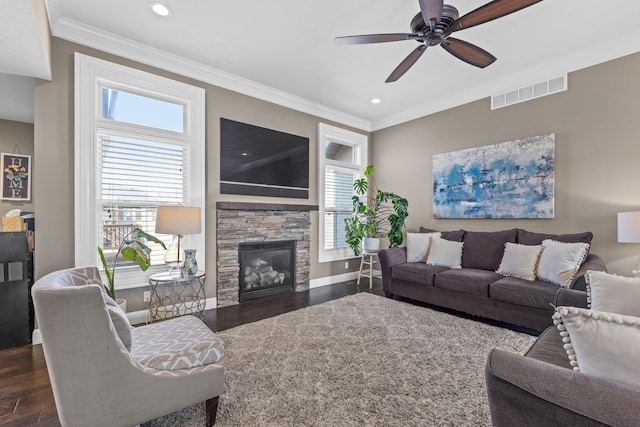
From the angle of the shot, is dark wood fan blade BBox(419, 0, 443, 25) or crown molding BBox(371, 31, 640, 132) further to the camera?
crown molding BBox(371, 31, 640, 132)

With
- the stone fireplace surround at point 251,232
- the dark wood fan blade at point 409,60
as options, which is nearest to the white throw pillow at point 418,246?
the stone fireplace surround at point 251,232

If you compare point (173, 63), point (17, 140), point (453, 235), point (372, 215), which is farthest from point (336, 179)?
point (17, 140)

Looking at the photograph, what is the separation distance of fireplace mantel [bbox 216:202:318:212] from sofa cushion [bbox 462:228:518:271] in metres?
2.34

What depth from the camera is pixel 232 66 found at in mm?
3615

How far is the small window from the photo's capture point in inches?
123

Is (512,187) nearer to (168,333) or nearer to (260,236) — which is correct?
(260,236)

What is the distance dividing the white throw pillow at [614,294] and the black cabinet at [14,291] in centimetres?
431

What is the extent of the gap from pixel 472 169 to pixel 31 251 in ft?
17.6

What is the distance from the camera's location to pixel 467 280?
3.39 metres

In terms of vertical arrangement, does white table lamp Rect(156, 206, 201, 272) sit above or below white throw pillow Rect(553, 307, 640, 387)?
above

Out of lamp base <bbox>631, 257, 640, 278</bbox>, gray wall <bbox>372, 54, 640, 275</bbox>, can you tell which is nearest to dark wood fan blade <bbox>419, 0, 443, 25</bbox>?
gray wall <bbox>372, 54, 640, 275</bbox>

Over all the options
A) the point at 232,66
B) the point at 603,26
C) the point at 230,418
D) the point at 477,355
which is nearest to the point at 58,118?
the point at 232,66

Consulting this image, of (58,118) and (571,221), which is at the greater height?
(58,118)

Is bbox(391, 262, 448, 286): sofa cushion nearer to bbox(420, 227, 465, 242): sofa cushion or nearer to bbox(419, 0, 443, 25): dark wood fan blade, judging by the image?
bbox(420, 227, 465, 242): sofa cushion
